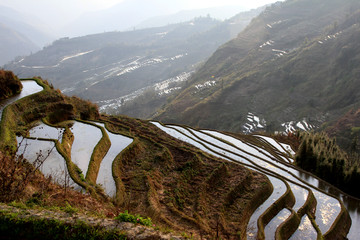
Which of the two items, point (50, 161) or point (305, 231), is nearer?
point (50, 161)

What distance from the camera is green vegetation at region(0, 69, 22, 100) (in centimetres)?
2291

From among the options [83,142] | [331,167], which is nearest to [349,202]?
[331,167]

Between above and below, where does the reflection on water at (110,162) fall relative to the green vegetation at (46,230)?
below

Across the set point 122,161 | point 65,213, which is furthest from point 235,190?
point 65,213

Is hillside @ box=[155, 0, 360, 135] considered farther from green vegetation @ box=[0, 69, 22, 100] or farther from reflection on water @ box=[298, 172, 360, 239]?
green vegetation @ box=[0, 69, 22, 100]

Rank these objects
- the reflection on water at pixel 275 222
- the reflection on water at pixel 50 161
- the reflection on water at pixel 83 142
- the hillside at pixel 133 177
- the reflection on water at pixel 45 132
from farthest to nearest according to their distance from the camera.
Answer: the reflection on water at pixel 45 132
the reflection on water at pixel 83 142
the reflection on water at pixel 275 222
the reflection on water at pixel 50 161
the hillside at pixel 133 177

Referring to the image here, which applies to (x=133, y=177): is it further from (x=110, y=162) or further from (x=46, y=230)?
(x=46, y=230)

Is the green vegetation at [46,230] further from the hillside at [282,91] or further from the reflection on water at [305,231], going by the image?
the hillside at [282,91]

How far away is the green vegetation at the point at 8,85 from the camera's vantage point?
2291 cm

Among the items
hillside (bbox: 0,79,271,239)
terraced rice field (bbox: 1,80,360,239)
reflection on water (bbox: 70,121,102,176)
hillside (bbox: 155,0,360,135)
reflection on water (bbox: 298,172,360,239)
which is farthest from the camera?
hillside (bbox: 155,0,360,135)

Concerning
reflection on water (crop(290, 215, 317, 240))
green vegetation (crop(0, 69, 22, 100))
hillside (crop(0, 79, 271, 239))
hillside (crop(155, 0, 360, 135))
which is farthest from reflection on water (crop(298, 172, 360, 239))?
hillside (crop(155, 0, 360, 135))

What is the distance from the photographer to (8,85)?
78.0 ft

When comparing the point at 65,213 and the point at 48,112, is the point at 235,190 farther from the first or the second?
the point at 48,112

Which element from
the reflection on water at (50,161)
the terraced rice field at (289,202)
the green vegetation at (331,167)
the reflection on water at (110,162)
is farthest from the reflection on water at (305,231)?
the reflection on water at (50,161)
